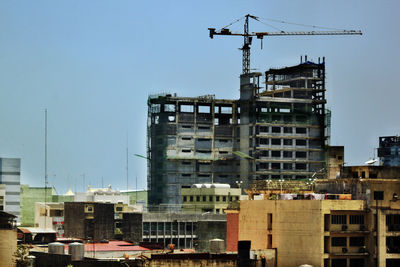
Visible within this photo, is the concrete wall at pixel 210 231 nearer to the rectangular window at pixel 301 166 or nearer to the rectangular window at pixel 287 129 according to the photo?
the rectangular window at pixel 301 166

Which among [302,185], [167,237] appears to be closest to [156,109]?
[167,237]

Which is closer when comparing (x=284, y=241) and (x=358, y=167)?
(x=284, y=241)

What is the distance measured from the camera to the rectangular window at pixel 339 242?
83.4 metres

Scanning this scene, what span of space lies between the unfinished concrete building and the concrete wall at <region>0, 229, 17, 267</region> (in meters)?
94.1

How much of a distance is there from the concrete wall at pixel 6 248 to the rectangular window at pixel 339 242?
2816 cm

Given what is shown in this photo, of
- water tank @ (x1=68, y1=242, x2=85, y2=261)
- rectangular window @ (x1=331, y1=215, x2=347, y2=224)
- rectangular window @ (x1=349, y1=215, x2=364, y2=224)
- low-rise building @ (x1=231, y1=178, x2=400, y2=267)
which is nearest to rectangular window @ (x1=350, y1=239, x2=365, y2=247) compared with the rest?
low-rise building @ (x1=231, y1=178, x2=400, y2=267)

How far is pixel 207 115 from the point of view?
6905 inches

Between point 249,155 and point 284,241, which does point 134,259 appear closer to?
point 284,241

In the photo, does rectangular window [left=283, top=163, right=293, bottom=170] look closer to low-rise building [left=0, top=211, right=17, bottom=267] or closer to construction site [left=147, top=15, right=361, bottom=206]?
construction site [left=147, top=15, right=361, bottom=206]

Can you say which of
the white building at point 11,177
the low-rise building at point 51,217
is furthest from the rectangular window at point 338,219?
the white building at point 11,177

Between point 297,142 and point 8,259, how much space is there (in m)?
105

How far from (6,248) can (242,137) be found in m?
103

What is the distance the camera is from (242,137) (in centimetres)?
17388

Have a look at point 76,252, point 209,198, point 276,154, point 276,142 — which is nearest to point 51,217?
point 209,198
